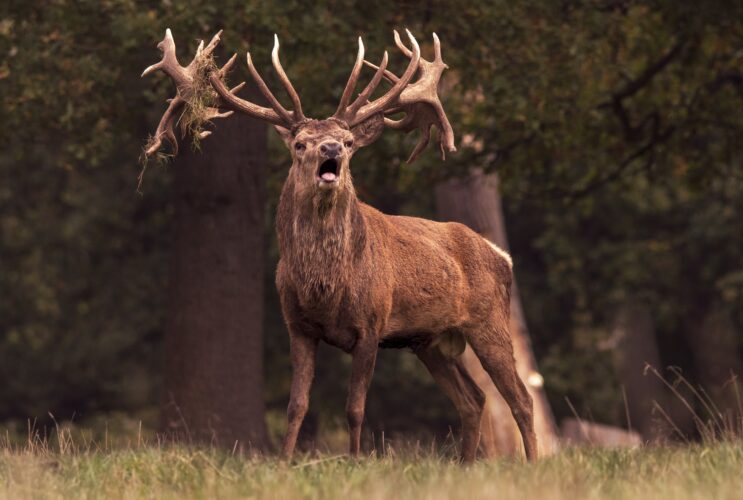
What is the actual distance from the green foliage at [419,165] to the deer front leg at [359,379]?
13.6ft

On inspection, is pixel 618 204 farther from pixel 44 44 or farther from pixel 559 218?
pixel 44 44

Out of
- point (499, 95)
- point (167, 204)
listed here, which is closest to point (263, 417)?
point (499, 95)

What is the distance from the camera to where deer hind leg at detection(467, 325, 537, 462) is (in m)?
10.7

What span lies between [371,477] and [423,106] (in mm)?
4135

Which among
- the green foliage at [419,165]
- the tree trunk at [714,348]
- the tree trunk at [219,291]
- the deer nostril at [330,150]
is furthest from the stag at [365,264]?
the tree trunk at [714,348]

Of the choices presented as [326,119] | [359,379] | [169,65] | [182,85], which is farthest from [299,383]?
[169,65]

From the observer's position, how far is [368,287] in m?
9.47

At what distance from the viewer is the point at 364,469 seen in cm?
761

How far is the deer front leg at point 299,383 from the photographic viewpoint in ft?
30.0

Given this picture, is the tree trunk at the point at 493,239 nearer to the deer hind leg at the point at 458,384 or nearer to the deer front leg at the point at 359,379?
the deer hind leg at the point at 458,384

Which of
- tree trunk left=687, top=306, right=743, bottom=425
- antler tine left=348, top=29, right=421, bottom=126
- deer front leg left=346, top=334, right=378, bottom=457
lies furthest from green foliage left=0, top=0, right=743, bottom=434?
deer front leg left=346, top=334, right=378, bottom=457

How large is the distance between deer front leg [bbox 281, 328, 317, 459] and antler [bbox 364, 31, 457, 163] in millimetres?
1569

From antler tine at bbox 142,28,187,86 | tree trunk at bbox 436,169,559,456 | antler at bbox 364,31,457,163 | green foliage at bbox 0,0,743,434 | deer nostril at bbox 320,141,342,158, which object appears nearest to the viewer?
deer nostril at bbox 320,141,342,158

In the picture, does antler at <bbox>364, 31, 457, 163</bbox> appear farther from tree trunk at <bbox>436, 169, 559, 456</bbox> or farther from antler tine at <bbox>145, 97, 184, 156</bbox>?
tree trunk at <bbox>436, 169, 559, 456</bbox>
